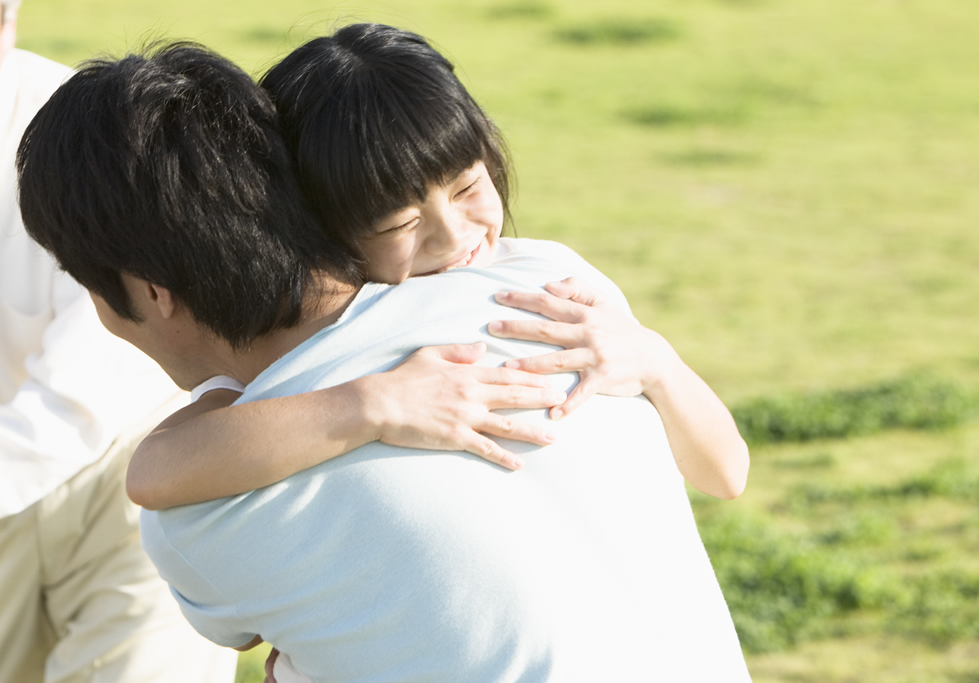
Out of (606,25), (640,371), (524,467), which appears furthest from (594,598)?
(606,25)

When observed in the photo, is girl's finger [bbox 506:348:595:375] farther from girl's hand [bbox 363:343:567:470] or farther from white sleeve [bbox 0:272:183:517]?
white sleeve [bbox 0:272:183:517]

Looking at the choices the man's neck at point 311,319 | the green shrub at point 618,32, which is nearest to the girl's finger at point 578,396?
the man's neck at point 311,319

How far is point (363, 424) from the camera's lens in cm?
144

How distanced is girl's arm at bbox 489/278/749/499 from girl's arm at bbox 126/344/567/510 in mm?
49

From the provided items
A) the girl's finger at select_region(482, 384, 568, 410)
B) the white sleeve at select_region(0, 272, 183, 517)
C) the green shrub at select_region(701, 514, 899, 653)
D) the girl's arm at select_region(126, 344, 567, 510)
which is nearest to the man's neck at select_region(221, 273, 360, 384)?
the girl's arm at select_region(126, 344, 567, 510)

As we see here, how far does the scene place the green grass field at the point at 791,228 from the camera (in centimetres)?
429

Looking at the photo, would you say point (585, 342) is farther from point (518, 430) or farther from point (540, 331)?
point (518, 430)

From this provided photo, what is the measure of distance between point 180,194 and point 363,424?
1.25 feet

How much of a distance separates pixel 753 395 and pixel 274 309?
15.8 ft

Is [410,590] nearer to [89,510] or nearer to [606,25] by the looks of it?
[89,510]

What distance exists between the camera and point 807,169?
10.6m

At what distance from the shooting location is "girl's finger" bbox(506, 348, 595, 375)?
5.02 feet

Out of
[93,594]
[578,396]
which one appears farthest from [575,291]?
[93,594]

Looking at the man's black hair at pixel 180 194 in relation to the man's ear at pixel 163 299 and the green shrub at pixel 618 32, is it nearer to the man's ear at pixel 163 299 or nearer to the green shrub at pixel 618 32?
the man's ear at pixel 163 299
